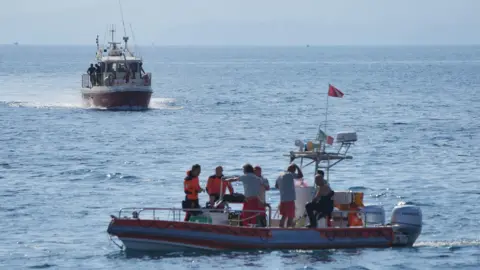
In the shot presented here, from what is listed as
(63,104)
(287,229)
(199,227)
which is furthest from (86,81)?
(287,229)

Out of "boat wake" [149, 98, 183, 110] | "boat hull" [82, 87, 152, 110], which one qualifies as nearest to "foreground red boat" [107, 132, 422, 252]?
"boat hull" [82, 87, 152, 110]

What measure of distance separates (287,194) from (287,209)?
38 cm

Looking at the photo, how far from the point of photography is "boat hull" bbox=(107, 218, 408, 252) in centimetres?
2281

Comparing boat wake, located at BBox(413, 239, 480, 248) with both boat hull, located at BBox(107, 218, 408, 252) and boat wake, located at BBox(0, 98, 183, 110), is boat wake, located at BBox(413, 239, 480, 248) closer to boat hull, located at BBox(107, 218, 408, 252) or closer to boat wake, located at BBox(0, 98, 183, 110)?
boat hull, located at BBox(107, 218, 408, 252)

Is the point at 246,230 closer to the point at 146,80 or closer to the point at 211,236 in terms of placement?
the point at 211,236

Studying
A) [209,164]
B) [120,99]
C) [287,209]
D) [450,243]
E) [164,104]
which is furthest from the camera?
[164,104]

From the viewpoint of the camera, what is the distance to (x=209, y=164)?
133 ft

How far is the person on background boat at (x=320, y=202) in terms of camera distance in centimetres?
2291

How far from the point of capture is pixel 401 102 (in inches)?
3211

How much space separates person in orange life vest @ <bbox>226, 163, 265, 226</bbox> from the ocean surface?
77cm

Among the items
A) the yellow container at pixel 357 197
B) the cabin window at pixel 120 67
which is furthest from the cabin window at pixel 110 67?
the yellow container at pixel 357 197

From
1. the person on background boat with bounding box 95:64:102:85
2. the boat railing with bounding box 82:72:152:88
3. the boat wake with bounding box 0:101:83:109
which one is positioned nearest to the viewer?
the boat railing with bounding box 82:72:152:88

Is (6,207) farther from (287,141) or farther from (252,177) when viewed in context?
(287,141)

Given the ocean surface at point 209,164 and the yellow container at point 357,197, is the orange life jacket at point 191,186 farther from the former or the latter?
the yellow container at point 357,197
